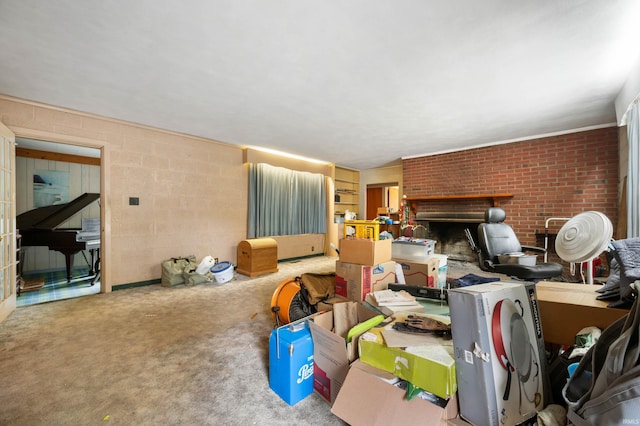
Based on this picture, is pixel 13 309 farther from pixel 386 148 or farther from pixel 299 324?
pixel 386 148

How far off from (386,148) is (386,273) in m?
3.40

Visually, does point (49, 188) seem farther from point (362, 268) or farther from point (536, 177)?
point (536, 177)

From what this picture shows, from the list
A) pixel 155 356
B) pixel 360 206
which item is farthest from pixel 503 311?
pixel 360 206

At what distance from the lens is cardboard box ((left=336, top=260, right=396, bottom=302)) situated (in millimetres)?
2230

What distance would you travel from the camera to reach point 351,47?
1985mm

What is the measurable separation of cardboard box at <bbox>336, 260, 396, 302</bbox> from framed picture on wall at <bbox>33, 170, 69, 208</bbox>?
582 cm

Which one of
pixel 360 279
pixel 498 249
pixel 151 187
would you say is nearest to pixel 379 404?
pixel 360 279

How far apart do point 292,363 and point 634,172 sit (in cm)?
383

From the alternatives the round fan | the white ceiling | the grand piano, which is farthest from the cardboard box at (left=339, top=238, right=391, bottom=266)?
the grand piano

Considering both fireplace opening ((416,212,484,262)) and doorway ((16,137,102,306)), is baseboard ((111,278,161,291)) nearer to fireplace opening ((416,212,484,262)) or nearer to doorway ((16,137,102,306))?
doorway ((16,137,102,306))

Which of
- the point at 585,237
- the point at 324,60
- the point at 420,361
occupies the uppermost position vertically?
the point at 324,60

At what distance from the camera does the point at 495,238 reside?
10.3 ft

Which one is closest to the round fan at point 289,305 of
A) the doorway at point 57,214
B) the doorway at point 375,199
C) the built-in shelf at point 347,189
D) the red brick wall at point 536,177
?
the doorway at point 57,214

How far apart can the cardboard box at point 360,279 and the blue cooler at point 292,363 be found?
28.7 inches
